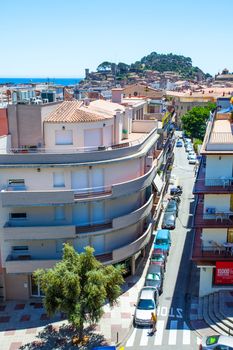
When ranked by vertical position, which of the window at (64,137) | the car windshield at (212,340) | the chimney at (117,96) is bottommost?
the car windshield at (212,340)

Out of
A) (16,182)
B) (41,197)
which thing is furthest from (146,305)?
(16,182)

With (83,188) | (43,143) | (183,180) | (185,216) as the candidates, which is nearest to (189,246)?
(185,216)

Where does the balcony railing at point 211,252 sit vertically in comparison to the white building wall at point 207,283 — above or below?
above

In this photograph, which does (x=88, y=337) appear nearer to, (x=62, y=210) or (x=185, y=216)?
(x=62, y=210)

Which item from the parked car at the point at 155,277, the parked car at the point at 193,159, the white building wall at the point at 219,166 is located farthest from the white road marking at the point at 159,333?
the parked car at the point at 193,159

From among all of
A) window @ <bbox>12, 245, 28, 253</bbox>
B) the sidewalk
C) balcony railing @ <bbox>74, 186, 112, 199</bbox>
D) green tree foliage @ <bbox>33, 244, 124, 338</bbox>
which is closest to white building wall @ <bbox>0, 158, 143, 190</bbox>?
balcony railing @ <bbox>74, 186, 112, 199</bbox>

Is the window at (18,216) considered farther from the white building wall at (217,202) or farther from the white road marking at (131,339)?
the white building wall at (217,202)

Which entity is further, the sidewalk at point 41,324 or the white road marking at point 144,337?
the sidewalk at point 41,324
